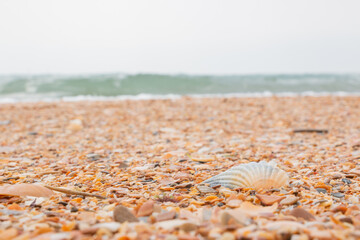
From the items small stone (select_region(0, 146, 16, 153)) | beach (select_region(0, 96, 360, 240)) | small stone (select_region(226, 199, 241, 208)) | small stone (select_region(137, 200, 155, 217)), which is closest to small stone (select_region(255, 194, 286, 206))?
beach (select_region(0, 96, 360, 240))

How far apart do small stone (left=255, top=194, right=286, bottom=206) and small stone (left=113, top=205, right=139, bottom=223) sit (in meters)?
0.76

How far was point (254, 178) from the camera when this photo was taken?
2.23m

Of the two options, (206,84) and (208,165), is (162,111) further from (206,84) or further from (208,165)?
(206,84)

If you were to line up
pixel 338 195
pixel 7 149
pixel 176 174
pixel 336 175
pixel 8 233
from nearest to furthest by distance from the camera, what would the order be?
pixel 8 233
pixel 338 195
pixel 336 175
pixel 176 174
pixel 7 149

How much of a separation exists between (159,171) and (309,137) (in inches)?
105

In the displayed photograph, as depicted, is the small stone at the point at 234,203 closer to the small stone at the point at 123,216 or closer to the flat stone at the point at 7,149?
the small stone at the point at 123,216

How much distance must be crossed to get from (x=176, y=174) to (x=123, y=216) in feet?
3.31

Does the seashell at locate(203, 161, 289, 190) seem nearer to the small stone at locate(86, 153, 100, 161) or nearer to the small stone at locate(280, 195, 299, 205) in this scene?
the small stone at locate(280, 195, 299, 205)

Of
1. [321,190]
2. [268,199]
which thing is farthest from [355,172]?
[268,199]

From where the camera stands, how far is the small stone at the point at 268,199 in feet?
6.29

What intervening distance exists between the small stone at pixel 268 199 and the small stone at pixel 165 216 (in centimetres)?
58

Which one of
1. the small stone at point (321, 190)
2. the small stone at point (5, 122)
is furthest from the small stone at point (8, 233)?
the small stone at point (5, 122)

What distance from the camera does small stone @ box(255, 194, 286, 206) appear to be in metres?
1.92

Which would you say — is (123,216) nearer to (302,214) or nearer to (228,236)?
(228,236)
